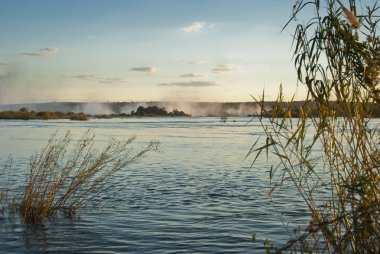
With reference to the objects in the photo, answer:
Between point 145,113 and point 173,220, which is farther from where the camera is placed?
point 145,113

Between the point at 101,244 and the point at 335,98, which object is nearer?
the point at 335,98

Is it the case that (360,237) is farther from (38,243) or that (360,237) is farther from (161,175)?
(161,175)

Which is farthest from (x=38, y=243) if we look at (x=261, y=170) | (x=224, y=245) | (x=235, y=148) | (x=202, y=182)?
(x=235, y=148)

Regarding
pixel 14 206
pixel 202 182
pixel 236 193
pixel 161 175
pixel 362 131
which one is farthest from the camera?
pixel 161 175

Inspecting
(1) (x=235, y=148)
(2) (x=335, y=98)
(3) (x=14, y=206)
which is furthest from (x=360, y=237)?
(1) (x=235, y=148)

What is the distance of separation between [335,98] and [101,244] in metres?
5.41

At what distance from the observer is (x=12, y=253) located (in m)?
9.29

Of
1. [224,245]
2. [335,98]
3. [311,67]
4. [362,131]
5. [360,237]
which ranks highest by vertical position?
[311,67]

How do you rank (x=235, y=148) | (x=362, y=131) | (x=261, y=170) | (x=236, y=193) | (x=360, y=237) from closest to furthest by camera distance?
1. (x=360, y=237)
2. (x=362, y=131)
3. (x=236, y=193)
4. (x=261, y=170)
5. (x=235, y=148)

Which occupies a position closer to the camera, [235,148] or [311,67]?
[311,67]

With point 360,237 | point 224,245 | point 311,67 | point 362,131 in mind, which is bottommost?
point 224,245

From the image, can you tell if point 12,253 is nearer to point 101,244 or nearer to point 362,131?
point 101,244

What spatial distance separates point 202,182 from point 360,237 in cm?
1200

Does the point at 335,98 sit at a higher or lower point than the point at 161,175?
higher
